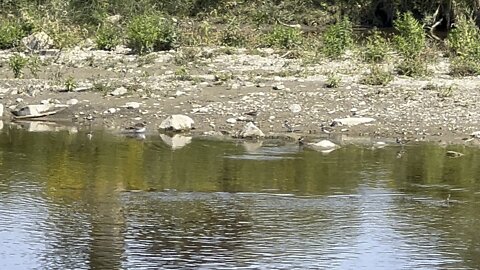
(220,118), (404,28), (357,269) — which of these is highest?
(404,28)

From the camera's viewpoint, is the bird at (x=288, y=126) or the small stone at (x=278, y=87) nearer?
the bird at (x=288, y=126)

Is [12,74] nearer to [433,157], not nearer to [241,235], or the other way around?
[433,157]

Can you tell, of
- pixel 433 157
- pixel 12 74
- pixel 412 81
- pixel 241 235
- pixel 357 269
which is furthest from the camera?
pixel 12 74

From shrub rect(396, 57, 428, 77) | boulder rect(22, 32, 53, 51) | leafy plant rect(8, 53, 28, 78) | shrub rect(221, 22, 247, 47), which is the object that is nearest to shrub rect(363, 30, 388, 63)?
shrub rect(396, 57, 428, 77)

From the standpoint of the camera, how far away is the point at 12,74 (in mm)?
14891

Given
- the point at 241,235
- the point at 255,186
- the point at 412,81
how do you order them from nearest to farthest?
1. the point at 241,235
2. the point at 255,186
3. the point at 412,81

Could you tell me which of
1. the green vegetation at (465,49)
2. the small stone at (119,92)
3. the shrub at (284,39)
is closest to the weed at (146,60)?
the small stone at (119,92)

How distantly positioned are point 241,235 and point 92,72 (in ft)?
27.7

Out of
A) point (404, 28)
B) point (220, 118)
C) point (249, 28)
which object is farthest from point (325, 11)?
point (220, 118)

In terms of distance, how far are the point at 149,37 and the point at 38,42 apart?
2130 mm

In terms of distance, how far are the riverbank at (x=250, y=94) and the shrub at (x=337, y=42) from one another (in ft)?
0.70

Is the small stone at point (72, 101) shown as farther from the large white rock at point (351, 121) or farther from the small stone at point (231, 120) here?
the large white rock at point (351, 121)

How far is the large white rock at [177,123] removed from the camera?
1161 cm

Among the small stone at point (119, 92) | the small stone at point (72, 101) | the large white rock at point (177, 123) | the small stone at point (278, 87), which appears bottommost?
the large white rock at point (177, 123)
